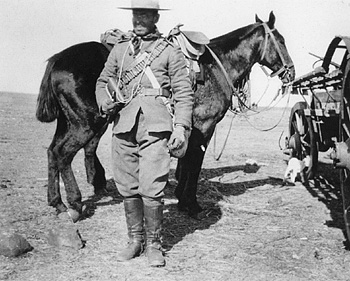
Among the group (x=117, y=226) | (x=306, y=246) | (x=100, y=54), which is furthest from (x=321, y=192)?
(x=100, y=54)

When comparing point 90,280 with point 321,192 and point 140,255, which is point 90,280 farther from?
point 321,192

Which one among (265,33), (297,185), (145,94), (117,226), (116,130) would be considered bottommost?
(297,185)

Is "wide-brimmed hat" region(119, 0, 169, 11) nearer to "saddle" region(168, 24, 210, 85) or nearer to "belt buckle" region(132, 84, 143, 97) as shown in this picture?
"belt buckle" region(132, 84, 143, 97)

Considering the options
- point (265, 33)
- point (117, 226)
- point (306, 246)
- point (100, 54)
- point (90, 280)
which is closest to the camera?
point (90, 280)

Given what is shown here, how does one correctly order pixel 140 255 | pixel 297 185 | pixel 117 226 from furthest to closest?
1. pixel 297 185
2. pixel 117 226
3. pixel 140 255

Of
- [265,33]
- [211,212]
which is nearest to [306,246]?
[211,212]

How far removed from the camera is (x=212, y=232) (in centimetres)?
501

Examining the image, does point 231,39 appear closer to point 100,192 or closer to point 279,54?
point 279,54

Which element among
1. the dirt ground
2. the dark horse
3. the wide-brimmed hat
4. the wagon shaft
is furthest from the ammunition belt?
the wagon shaft

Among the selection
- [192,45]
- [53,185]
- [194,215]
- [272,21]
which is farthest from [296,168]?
[53,185]

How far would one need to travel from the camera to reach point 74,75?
534 cm

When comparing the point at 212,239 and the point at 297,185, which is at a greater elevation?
the point at 212,239

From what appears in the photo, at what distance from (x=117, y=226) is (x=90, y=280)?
1545 millimetres

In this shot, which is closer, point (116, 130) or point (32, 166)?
point (116, 130)
